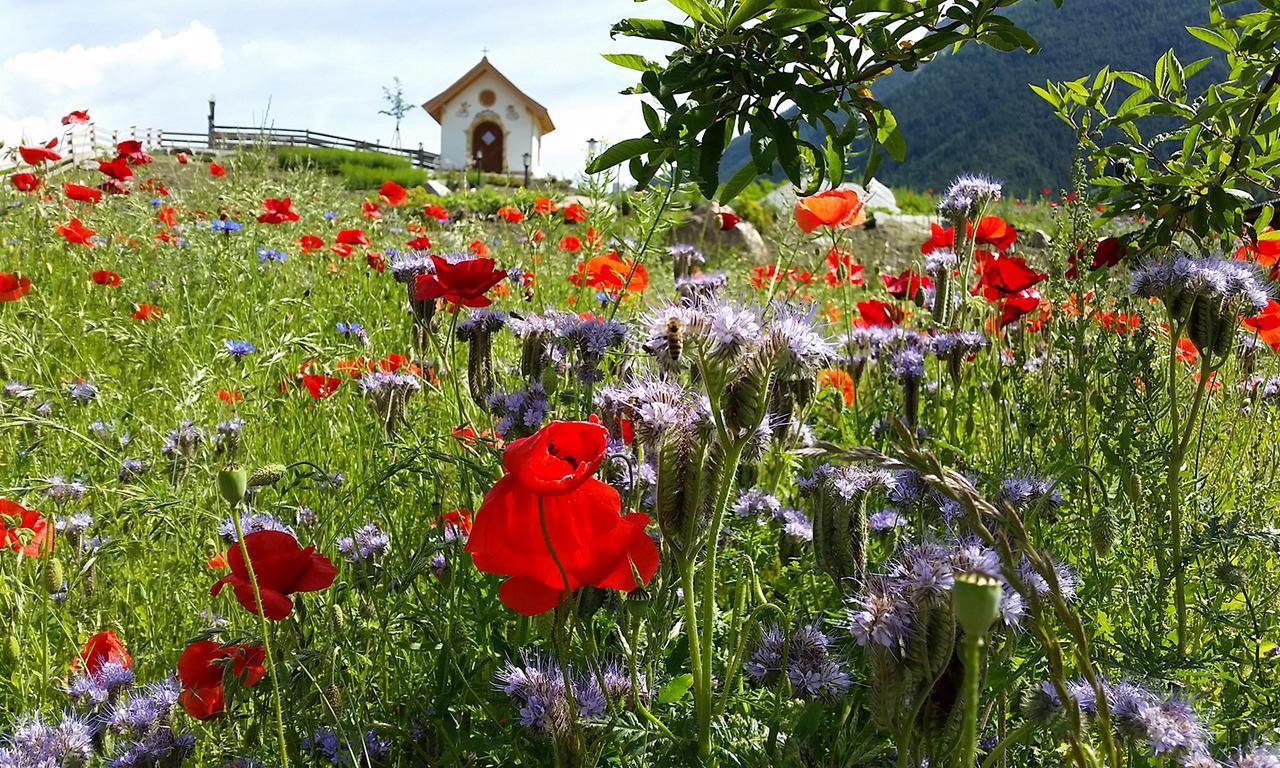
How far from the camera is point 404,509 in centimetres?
272

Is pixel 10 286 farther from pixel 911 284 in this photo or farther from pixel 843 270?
pixel 911 284

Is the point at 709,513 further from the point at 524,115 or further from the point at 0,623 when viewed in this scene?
the point at 524,115

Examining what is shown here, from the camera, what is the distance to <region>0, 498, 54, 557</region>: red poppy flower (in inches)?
89.4

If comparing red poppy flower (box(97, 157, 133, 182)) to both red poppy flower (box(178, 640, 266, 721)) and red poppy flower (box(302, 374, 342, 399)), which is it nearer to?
red poppy flower (box(302, 374, 342, 399))

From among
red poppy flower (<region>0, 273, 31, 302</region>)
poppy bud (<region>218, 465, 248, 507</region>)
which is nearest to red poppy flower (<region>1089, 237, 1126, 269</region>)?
poppy bud (<region>218, 465, 248, 507</region>)

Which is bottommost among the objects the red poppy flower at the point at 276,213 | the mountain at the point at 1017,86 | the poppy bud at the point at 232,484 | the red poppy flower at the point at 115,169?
the poppy bud at the point at 232,484

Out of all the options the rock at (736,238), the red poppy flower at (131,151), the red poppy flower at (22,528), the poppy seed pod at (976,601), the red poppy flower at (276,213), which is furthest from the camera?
the rock at (736,238)

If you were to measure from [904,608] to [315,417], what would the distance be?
2995 mm

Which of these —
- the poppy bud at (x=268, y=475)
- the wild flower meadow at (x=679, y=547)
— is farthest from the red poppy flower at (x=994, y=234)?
the poppy bud at (x=268, y=475)

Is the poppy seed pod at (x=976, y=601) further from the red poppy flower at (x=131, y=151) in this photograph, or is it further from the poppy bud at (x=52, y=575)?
the red poppy flower at (x=131, y=151)

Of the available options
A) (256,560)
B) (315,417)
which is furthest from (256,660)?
(315,417)

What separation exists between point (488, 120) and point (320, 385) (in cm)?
3932

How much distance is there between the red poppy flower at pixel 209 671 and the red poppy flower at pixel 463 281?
0.86 meters

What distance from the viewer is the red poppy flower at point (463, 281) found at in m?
2.07
